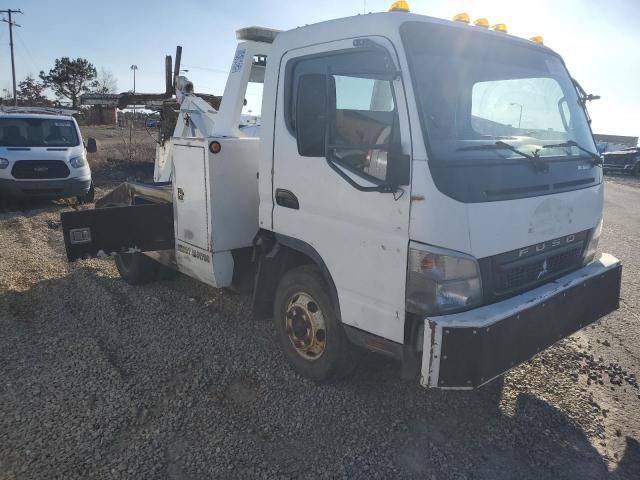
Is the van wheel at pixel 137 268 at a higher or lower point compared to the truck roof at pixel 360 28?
lower

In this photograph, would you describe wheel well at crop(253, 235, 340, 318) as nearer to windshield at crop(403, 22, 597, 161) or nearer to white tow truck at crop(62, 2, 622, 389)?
white tow truck at crop(62, 2, 622, 389)

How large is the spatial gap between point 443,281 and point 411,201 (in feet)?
1.56

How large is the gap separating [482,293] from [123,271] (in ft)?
14.5

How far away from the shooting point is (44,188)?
10.1 metres

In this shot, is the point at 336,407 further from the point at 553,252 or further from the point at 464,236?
the point at 553,252

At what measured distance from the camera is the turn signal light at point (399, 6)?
9.68 feet

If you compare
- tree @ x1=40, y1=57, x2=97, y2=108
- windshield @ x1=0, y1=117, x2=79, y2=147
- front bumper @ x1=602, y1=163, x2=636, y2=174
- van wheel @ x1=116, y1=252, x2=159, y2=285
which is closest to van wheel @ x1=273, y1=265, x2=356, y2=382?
van wheel @ x1=116, y1=252, x2=159, y2=285

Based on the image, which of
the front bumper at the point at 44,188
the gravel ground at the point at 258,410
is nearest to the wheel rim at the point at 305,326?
the gravel ground at the point at 258,410

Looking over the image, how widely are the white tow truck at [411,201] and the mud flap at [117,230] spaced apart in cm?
10

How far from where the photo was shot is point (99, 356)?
13.1 ft

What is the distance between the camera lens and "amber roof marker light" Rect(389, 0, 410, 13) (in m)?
2.95

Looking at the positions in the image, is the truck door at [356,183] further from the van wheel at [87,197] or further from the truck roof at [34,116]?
the truck roof at [34,116]

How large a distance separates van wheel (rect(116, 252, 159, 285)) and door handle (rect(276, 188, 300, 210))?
97.1 inches

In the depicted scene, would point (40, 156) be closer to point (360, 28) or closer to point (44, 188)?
point (44, 188)
